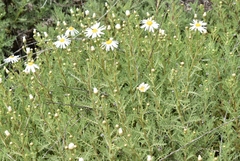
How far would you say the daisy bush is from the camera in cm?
238

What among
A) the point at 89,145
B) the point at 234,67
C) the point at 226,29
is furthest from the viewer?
the point at 226,29

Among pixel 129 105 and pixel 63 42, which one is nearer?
pixel 129 105

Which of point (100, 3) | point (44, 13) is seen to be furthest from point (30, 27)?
point (100, 3)

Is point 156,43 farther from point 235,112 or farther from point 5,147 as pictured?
point 5,147

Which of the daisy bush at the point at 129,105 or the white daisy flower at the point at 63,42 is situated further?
the white daisy flower at the point at 63,42

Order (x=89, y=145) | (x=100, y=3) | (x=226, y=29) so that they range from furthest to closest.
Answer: (x=100, y=3) → (x=226, y=29) → (x=89, y=145)

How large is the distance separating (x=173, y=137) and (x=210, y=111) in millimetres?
471

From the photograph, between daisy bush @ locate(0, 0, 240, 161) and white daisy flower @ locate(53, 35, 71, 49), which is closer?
daisy bush @ locate(0, 0, 240, 161)

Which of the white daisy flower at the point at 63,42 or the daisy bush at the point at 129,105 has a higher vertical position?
the white daisy flower at the point at 63,42

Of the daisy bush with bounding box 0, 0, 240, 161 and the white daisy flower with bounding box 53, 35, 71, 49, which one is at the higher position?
the white daisy flower with bounding box 53, 35, 71, 49

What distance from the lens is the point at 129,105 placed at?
2.80 metres

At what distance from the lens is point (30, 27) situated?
4465mm

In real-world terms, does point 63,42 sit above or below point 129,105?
above

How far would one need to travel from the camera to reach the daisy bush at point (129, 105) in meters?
2.38
